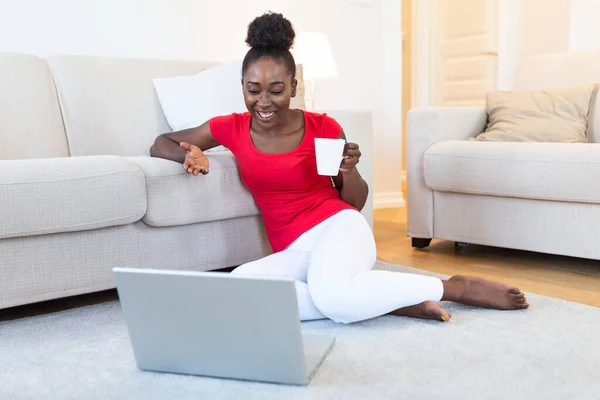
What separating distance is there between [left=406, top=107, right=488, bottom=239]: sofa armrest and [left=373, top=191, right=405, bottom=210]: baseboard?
4.35 ft

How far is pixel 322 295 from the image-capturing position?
5.29ft

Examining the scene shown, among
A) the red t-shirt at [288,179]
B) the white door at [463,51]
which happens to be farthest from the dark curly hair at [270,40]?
the white door at [463,51]

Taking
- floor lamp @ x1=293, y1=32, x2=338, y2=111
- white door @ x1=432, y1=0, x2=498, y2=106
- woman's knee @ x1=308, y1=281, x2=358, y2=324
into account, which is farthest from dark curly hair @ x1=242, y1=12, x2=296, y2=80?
white door @ x1=432, y1=0, x2=498, y2=106

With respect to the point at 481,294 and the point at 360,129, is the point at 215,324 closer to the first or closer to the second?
the point at 481,294

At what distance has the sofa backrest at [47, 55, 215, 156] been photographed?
2.45m

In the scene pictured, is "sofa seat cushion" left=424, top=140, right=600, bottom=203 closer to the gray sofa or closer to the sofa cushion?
the sofa cushion

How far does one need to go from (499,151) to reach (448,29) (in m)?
2.92

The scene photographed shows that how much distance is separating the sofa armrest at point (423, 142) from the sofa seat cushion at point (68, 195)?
126 cm

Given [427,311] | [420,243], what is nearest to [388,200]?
[420,243]

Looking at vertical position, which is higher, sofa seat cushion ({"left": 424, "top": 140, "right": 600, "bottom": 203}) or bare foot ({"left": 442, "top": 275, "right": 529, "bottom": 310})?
sofa seat cushion ({"left": 424, "top": 140, "right": 600, "bottom": 203})

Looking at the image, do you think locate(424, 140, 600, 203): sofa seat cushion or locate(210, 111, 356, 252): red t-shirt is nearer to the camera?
locate(210, 111, 356, 252): red t-shirt

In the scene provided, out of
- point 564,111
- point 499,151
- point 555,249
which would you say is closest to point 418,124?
point 499,151

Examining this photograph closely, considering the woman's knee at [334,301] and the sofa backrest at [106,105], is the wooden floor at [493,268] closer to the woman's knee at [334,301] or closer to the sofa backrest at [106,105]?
the sofa backrest at [106,105]

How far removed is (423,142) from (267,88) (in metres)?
1.18
